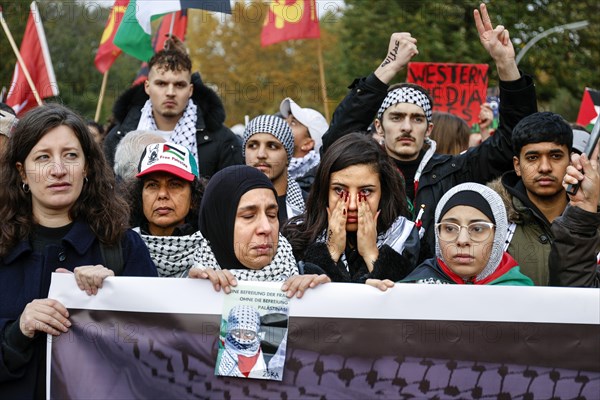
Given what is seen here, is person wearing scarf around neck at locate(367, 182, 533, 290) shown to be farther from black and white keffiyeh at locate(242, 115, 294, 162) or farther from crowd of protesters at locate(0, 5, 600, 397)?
black and white keffiyeh at locate(242, 115, 294, 162)

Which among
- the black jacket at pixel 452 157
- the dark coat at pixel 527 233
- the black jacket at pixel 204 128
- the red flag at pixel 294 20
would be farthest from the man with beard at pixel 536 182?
the red flag at pixel 294 20

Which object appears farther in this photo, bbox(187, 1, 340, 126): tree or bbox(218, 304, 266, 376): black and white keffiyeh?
bbox(187, 1, 340, 126): tree

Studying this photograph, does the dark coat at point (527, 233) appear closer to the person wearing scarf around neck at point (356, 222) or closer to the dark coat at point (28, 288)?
the person wearing scarf around neck at point (356, 222)

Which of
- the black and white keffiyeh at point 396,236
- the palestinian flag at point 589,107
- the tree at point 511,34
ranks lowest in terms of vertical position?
the black and white keffiyeh at point 396,236

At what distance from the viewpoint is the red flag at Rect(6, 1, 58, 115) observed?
9352 millimetres

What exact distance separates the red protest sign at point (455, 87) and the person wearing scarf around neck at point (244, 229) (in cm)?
551

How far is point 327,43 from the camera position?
40.9 metres

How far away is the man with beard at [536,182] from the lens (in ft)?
15.1

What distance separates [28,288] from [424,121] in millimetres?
2962

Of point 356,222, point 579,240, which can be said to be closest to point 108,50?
point 356,222

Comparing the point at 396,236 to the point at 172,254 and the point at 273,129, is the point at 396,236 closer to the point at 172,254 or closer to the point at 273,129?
the point at 172,254

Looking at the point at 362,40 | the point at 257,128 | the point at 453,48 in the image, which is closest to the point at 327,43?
the point at 362,40

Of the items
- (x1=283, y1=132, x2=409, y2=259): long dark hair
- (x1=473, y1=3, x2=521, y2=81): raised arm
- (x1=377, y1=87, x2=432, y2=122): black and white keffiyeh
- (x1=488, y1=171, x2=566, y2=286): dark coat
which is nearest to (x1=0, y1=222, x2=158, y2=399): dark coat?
(x1=283, y1=132, x2=409, y2=259): long dark hair

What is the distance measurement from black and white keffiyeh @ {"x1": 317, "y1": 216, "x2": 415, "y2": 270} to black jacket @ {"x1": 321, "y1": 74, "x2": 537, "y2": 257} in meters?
0.64
